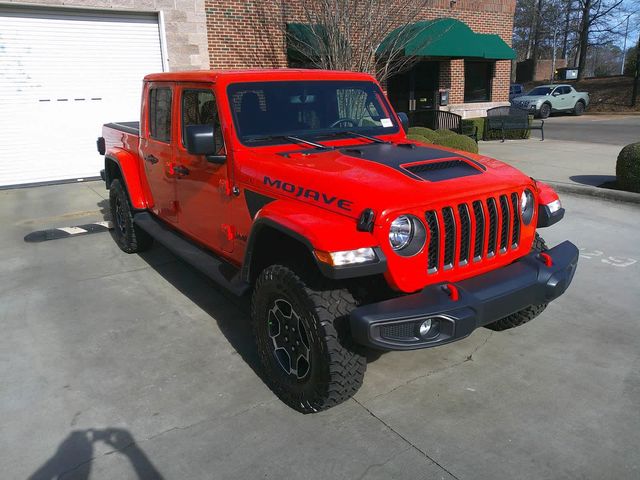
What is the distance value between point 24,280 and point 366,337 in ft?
14.3

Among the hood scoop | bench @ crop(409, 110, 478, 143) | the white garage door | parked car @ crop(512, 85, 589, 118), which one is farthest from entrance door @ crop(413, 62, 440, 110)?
the hood scoop

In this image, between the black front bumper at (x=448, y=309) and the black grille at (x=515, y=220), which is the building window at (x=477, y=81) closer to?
the black grille at (x=515, y=220)

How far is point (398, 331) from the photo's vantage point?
269cm

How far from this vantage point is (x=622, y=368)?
354cm

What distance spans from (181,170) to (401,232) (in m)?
2.29

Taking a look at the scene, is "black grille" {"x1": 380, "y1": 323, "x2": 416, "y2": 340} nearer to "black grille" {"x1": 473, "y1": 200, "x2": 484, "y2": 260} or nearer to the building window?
"black grille" {"x1": 473, "y1": 200, "x2": 484, "y2": 260}

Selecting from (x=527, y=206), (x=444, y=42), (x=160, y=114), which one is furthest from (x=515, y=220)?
(x=444, y=42)

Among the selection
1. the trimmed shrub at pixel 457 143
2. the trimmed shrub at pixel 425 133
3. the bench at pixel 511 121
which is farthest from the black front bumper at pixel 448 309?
the bench at pixel 511 121

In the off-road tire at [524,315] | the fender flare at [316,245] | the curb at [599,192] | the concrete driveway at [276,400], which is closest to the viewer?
the fender flare at [316,245]

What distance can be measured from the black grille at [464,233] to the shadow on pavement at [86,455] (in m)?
1.98

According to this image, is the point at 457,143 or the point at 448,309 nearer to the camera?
the point at 448,309

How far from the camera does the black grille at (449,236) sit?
2.97 meters

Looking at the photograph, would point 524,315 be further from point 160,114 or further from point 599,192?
point 599,192

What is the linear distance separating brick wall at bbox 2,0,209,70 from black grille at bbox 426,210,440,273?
1008 cm
